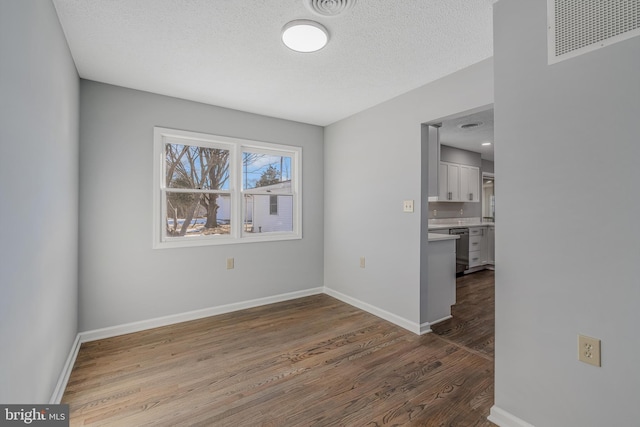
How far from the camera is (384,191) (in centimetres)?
317

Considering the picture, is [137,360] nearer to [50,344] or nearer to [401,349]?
[50,344]

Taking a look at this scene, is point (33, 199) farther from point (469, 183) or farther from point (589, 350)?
point (469, 183)

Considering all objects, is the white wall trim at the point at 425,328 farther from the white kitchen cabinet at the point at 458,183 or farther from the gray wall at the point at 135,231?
the white kitchen cabinet at the point at 458,183

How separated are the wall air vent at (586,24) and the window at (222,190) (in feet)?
9.48

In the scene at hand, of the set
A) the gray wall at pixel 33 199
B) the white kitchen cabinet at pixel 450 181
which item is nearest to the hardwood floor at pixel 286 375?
the gray wall at pixel 33 199

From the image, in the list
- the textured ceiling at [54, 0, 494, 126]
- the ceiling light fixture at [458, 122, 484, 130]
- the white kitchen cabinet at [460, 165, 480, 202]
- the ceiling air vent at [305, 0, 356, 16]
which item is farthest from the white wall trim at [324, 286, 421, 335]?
the white kitchen cabinet at [460, 165, 480, 202]

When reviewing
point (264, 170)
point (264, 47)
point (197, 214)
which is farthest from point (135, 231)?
point (264, 47)

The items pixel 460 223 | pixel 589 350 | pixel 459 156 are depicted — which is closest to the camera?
pixel 589 350

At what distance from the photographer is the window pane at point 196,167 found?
310 centimetres

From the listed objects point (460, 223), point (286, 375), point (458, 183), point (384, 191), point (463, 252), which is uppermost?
point (458, 183)

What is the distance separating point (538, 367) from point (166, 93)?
3.75m

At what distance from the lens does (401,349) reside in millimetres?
2484

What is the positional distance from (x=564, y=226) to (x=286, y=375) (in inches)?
78.7

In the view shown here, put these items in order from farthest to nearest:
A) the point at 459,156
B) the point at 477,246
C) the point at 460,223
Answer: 1. the point at 459,156
2. the point at 460,223
3. the point at 477,246
